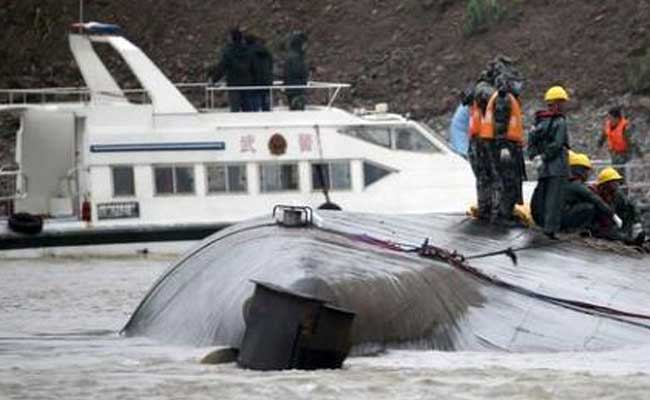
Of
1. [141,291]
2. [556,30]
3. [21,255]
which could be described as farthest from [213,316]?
[556,30]

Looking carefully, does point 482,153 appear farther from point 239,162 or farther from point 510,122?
point 239,162

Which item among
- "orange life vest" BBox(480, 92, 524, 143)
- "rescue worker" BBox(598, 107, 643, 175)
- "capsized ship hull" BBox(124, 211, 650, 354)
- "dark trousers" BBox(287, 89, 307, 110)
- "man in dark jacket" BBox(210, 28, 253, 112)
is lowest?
"capsized ship hull" BBox(124, 211, 650, 354)

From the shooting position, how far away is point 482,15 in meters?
41.2

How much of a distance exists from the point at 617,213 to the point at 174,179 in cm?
1104

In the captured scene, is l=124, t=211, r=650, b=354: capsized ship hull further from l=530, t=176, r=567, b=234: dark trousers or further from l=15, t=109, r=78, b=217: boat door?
l=15, t=109, r=78, b=217: boat door

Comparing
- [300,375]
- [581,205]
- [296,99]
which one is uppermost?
[296,99]

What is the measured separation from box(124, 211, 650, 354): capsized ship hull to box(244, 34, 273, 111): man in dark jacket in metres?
13.4

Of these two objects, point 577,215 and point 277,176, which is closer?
point 577,215

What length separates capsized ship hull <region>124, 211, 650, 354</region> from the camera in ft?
50.7

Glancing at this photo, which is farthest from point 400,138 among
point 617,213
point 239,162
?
point 617,213

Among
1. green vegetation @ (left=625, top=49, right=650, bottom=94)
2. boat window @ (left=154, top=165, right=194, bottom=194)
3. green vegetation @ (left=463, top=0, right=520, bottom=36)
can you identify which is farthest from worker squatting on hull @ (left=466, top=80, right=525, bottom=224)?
green vegetation @ (left=463, top=0, right=520, bottom=36)

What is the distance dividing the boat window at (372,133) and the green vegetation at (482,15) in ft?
28.7

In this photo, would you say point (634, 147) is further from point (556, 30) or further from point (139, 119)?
point (139, 119)

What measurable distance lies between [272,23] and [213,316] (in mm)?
27309
